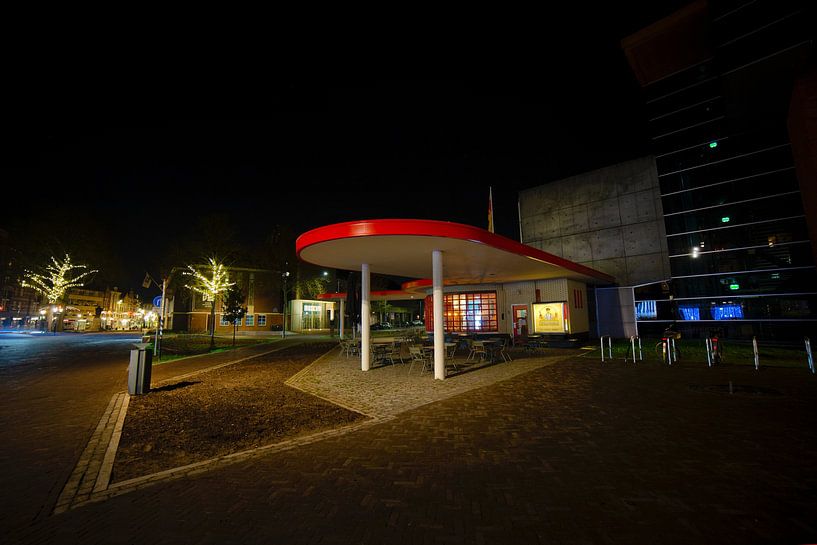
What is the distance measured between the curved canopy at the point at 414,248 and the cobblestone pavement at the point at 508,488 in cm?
416

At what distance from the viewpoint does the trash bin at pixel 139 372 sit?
25.5ft

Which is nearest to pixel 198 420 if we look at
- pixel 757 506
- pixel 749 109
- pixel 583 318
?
pixel 757 506

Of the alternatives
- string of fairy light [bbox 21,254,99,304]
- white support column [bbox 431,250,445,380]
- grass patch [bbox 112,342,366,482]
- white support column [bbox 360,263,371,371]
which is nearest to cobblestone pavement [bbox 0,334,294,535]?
grass patch [bbox 112,342,366,482]

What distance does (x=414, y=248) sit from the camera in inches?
375

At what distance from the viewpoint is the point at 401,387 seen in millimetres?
8172

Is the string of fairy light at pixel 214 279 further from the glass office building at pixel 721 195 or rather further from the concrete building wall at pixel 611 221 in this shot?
the glass office building at pixel 721 195

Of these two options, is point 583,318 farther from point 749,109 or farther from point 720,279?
point 749,109

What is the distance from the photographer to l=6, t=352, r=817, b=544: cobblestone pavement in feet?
8.57

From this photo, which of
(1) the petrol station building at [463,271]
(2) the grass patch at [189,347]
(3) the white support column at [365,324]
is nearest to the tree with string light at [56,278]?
(2) the grass patch at [189,347]

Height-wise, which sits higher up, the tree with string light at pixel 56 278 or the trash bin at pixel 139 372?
the tree with string light at pixel 56 278

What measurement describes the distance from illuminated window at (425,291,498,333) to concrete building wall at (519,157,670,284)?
37.5 ft

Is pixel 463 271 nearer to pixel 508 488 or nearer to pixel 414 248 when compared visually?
pixel 414 248

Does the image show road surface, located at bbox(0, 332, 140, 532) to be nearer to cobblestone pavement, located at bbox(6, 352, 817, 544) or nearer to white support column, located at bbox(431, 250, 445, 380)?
cobblestone pavement, located at bbox(6, 352, 817, 544)

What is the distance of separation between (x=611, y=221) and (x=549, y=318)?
A: 12872 millimetres
